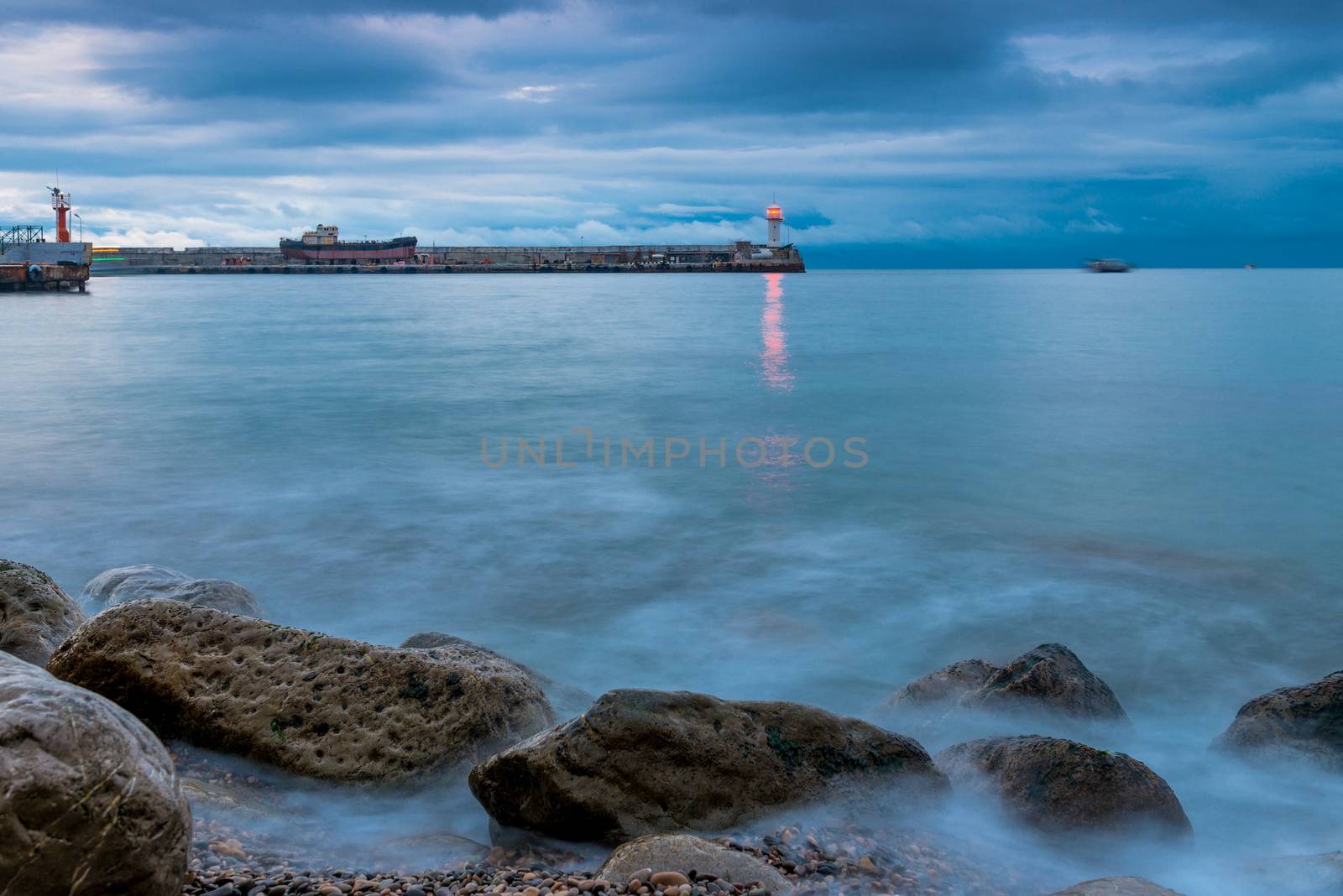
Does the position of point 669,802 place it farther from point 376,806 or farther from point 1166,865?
point 1166,865

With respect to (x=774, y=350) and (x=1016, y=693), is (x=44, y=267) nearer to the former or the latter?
(x=774, y=350)

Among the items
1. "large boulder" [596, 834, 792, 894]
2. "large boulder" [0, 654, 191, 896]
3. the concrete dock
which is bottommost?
"large boulder" [596, 834, 792, 894]

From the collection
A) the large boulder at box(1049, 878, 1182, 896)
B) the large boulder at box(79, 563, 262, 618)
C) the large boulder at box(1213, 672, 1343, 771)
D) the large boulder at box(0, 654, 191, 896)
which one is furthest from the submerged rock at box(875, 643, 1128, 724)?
the large boulder at box(79, 563, 262, 618)

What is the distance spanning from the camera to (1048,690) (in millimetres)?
5605

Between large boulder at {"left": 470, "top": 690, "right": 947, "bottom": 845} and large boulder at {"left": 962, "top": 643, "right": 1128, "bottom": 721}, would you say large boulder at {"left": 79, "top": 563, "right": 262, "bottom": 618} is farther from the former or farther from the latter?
large boulder at {"left": 962, "top": 643, "right": 1128, "bottom": 721}

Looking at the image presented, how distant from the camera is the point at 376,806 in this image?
451 cm

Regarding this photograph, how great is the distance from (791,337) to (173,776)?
114 feet

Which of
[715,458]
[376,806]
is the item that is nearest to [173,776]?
[376,806]

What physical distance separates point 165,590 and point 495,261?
14544 cm

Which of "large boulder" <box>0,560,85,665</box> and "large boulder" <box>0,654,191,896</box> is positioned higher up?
"large boulder" <box>0,654,191,896</box>

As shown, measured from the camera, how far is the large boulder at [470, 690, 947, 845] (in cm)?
415

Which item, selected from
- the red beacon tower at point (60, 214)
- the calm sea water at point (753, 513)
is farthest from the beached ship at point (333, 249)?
the calm sea water at point (753, 513)

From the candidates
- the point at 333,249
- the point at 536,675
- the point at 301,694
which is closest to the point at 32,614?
the point at 301,694

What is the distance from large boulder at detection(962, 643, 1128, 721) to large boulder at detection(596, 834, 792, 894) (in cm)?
233
